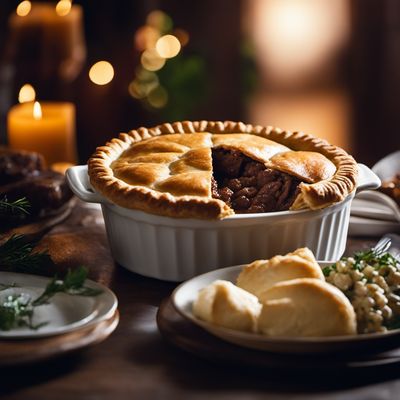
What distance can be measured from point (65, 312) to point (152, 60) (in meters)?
3.68

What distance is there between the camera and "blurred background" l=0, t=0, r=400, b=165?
5703 mm

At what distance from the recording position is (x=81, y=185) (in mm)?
2654

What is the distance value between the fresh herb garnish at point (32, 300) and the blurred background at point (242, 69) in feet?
11.8

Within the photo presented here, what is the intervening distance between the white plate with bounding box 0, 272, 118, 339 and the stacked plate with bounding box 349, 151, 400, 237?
1.11 meters

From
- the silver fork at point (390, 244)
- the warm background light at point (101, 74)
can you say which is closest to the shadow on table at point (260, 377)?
the silver fork at point (390, 244)

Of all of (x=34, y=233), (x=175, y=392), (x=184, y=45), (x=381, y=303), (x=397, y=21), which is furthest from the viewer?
(x=184, y=45)

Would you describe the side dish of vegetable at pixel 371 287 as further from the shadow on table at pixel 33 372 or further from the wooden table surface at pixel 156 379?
the shadow on table at pixel 33 372

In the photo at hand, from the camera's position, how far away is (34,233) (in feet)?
9.18

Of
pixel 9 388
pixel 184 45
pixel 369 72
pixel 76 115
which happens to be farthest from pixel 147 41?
pixel 9 388

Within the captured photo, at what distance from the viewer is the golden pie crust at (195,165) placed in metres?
2.39

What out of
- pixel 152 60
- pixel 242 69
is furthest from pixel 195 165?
pixel 242 69

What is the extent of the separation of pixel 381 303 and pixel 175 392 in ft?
1.67

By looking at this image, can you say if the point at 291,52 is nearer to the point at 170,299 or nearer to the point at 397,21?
the point at 397,21

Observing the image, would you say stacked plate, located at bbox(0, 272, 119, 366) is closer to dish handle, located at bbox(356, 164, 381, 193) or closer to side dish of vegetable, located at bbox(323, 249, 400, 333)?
side dish of vegetable, located at bbox(323, 249, 400, 333)
